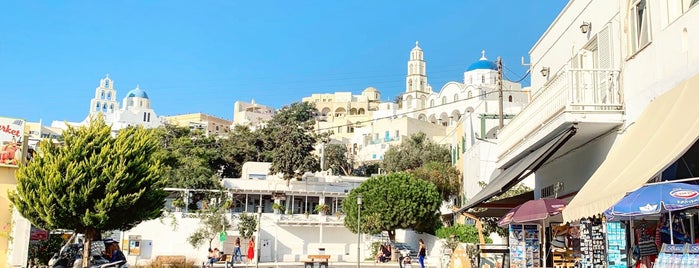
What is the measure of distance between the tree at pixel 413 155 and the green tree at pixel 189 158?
18.5 meters

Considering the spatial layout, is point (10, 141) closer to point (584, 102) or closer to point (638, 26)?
point (584, 102)

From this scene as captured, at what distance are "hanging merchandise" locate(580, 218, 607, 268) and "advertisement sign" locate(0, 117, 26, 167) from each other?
23551 millimetres

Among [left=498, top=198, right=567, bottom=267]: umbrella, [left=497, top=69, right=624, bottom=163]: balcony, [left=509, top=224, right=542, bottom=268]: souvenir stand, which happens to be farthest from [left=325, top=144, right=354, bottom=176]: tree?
[left=497, top=69, right=624, bottom=163]: balcony

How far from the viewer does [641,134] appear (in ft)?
29.6

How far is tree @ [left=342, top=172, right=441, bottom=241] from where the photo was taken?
134ft

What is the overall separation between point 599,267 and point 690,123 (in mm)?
3784

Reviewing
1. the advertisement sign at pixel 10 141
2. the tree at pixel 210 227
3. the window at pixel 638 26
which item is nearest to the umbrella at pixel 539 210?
the window at pixel 638 26

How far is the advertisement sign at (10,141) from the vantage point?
26.5 metres

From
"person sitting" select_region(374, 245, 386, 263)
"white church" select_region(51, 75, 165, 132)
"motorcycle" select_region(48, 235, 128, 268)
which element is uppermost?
"white church" select_region(51, 75, 165, 132)

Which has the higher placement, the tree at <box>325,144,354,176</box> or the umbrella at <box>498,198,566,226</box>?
the tree at <box>325,144,354,176</box>

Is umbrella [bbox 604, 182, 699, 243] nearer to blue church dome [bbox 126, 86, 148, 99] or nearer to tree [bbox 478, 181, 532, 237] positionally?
tree [bbox 478, 181, 532, 237]

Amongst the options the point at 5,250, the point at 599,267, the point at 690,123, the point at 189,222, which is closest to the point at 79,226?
the point at 5,250

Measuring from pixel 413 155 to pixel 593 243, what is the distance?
56.3 m

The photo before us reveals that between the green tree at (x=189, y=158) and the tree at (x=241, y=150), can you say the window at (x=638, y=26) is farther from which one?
the tree at (x=241, y=150)
